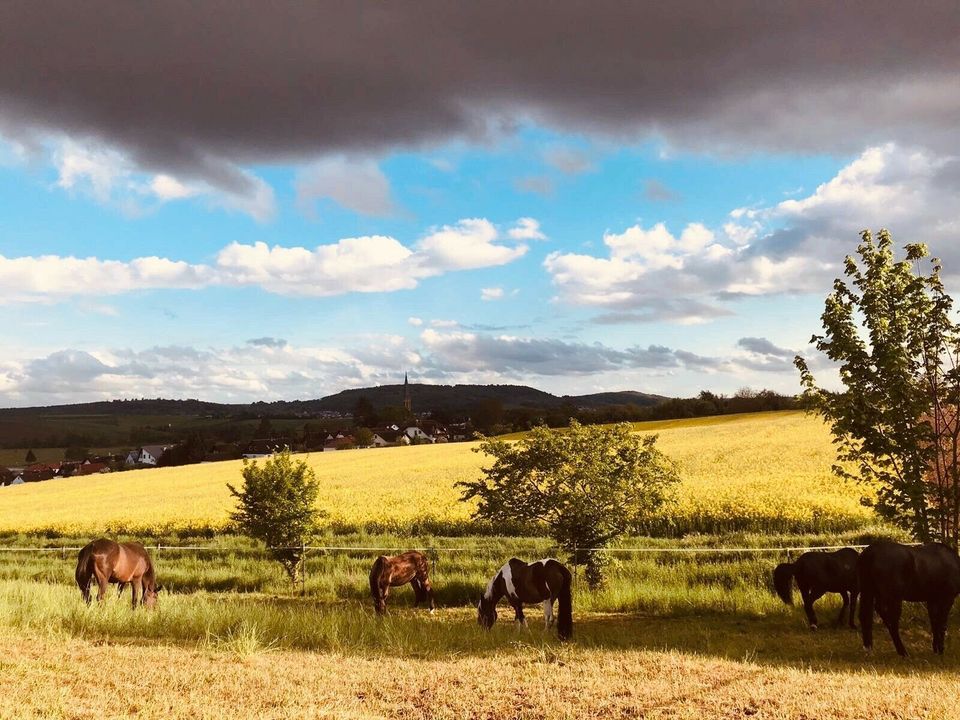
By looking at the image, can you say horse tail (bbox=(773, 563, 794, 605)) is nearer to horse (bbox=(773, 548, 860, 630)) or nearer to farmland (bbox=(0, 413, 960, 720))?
farmland (bbox=(0, 413, 960, 720))

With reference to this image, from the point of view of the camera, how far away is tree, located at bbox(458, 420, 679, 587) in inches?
711

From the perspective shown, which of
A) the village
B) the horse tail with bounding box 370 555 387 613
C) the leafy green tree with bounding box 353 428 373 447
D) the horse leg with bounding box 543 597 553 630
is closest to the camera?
the horse leg with bounding box 543 597 553 630

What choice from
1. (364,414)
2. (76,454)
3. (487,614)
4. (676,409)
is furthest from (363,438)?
(487,614)

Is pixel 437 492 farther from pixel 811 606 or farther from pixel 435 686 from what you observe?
pixel 435 686

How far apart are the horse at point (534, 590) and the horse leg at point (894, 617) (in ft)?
16.9

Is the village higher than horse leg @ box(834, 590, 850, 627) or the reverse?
higher

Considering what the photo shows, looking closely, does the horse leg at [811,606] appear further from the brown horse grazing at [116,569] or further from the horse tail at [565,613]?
the brown horse grazing at [116,569]

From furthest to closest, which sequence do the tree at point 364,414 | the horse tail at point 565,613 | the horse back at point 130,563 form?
the tree at point 364,414
the horse back at point 130,563
the horse tail at point 565,613

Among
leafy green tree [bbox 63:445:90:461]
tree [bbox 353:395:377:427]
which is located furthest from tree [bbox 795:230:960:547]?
leafy green tree [bbox 63:445:90:461]

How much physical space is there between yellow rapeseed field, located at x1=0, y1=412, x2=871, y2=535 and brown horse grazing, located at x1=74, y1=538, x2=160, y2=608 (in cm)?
1129

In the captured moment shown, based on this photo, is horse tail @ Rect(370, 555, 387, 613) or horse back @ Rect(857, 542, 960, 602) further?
horse tail @ Rect(370, 555, 387, 613)

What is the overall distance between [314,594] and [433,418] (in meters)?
133

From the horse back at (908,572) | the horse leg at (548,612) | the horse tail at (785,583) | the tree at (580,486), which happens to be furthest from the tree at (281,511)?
the horse back at (908,572)

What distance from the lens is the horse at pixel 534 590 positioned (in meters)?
12.4
